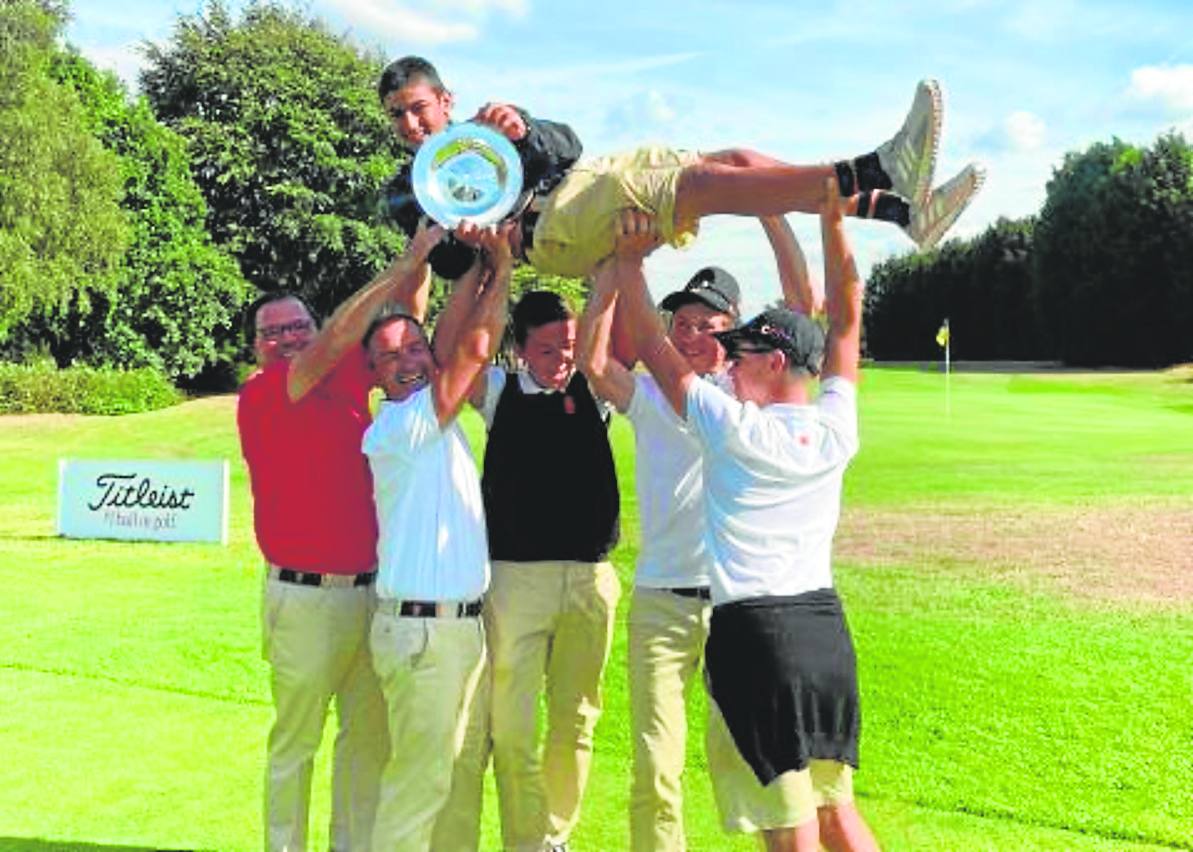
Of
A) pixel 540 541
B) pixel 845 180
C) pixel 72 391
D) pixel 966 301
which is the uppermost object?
pixel 966 301

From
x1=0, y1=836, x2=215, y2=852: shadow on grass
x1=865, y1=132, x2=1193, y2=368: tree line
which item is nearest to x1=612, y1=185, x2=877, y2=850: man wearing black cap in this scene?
x1=0, y1=836, x2=215, y2=852: shadow on grass

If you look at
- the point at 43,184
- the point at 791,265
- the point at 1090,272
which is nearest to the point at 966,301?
the point at 1090,272

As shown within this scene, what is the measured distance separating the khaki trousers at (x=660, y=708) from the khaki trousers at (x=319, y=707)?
0.99 metres

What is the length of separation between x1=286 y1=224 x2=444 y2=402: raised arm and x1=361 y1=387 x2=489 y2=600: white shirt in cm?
31

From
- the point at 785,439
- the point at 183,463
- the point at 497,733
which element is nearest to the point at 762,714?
the point at 785,439

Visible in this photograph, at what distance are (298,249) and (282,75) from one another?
6.55 metres

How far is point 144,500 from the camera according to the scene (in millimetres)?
13648

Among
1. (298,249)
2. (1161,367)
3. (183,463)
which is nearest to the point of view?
(183,463)

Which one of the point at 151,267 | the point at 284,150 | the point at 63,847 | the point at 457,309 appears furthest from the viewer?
the point at 284,150

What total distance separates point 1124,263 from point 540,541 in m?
55.5

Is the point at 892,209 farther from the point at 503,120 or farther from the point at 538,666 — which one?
the point at 538,666

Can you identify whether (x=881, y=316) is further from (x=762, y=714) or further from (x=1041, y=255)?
(x=762, y=714)

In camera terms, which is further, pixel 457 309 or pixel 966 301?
pixel 966 301

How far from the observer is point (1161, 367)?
51781 millimetres
